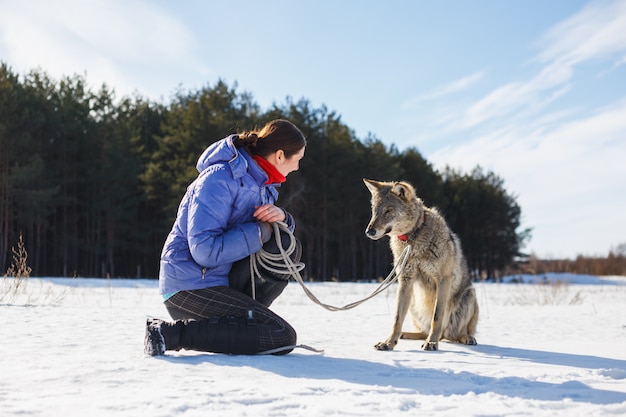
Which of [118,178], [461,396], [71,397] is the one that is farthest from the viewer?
[118,178]

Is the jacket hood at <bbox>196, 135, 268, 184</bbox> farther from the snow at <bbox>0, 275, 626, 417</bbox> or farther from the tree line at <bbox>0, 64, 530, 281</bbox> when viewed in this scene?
the tree line at <bbox>0, 64, 530, 281</bbox>

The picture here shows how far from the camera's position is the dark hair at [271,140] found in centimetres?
449

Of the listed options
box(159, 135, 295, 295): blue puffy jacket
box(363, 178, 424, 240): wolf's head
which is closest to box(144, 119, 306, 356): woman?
box(159, 135, 295, 295): blue puffy jacket

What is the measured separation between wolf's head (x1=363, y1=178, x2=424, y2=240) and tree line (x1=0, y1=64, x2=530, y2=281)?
24503mm

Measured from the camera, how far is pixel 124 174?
110 feet

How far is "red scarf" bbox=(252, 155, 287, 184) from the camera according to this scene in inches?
179

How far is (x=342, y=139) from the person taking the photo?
121 ft

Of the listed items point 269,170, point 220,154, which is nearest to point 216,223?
point 220,154

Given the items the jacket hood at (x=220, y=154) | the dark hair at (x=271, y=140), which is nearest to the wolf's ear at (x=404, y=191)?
the dark hair at (x=271, y=140)

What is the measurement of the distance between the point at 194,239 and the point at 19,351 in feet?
5.53

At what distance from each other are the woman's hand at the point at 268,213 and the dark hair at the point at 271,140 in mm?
483

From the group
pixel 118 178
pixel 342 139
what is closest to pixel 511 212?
pixel 342 139

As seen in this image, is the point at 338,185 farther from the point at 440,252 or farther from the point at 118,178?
the point at 440,252

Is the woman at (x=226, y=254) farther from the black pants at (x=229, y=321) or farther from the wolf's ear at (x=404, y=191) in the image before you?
the wolf's ear at (x=404, y=191)
